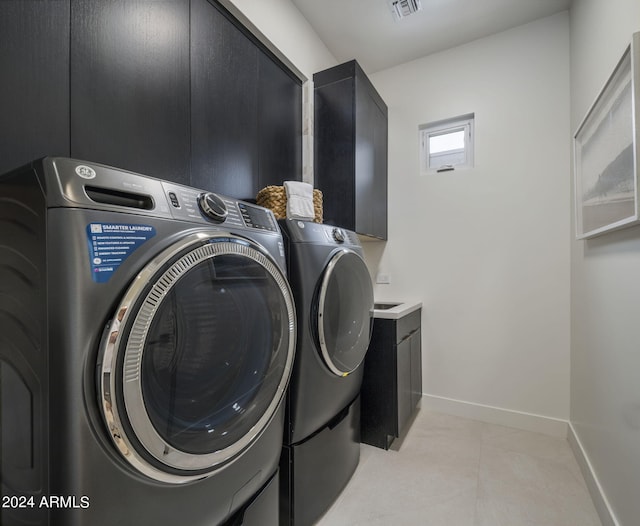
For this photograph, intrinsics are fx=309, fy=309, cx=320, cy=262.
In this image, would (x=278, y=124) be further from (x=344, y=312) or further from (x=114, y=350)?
(x=114, y=350)

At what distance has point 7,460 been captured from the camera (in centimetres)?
65

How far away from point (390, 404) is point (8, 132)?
2.08m

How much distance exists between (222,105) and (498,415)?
272cm

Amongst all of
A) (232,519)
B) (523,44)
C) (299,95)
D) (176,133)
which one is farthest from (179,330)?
(523,44)

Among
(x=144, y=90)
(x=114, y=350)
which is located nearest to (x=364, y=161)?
(x=144, y=90)

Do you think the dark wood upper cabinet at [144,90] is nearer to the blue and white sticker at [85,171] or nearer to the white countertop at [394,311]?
the blue and white sticker at [85,171]

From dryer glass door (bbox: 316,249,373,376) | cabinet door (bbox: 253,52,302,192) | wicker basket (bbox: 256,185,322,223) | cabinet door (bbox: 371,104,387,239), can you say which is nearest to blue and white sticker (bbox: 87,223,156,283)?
dryer glass door (bbox: 316,249,373,376)

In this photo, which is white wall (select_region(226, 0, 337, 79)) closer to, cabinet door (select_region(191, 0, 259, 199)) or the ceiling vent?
cabinet door (select_region(191, 0, 259, 199))

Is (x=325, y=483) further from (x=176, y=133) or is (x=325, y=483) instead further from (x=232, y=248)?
(x=176, y=133)

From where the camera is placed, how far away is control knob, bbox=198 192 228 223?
821 millimetres

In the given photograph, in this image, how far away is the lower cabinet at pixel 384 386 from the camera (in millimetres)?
1916

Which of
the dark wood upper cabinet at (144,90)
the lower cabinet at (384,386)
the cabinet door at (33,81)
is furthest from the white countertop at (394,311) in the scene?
the cabinet door at (33,81)

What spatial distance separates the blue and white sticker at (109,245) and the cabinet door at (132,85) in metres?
0.58

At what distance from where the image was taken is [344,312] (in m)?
1.44
